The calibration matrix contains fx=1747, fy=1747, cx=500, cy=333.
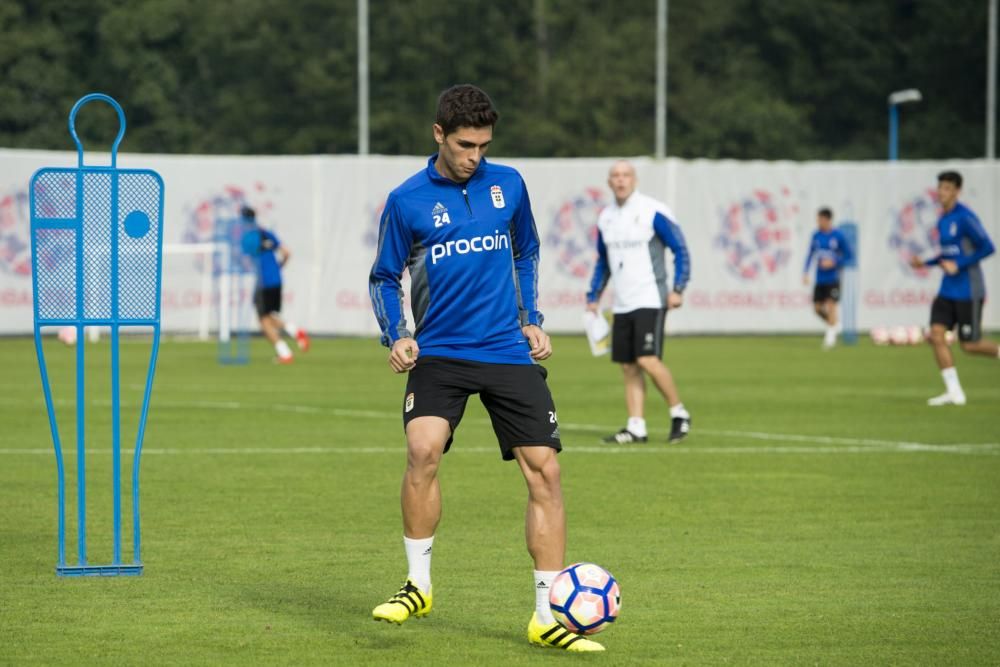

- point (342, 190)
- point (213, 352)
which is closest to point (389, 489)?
point (213, 352)

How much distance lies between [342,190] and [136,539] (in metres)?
25.0

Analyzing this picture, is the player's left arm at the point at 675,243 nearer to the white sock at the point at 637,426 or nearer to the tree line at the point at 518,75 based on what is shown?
the white sock at the point at 637,426

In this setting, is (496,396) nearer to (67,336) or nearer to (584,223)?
(67,336)

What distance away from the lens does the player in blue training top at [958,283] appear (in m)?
17.8

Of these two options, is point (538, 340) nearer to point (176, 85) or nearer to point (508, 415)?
point (508, 415)

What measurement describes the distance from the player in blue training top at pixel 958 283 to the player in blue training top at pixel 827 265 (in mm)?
12440

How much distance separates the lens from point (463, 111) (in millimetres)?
6734

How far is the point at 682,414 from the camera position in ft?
48.1

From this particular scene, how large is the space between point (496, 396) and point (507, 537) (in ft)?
8.94

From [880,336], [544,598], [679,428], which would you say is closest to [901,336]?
[880,336]

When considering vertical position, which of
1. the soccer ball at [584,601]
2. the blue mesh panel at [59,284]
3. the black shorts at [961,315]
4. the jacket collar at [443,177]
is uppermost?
the jacket collar at [443,177]

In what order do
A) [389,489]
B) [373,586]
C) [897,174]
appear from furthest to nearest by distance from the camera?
[897,174], [389,489], [373,586]

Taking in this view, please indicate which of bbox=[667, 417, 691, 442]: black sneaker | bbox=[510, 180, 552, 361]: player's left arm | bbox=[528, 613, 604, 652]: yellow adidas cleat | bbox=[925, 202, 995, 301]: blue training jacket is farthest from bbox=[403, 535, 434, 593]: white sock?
bbox=[925, 202, 995, 301]: blue training jacket

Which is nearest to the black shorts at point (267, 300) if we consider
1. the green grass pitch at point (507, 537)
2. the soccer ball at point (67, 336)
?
the soccer ball at point (67, 336)
